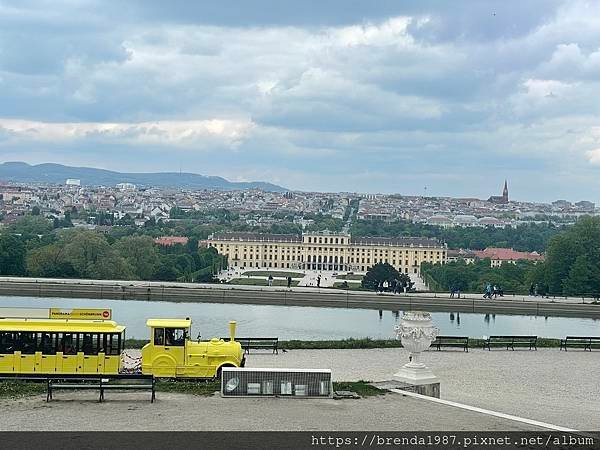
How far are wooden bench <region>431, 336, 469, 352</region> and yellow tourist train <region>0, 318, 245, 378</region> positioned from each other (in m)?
7.45

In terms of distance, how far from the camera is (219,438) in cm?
983

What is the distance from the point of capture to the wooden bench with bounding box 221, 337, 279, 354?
1931 centimetres

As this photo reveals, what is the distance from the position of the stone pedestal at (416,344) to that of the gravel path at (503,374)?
1.51 ft

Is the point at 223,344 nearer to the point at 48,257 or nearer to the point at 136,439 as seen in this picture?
the point at 136,439

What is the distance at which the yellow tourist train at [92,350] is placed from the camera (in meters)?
14.1

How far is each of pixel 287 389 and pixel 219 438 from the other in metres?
2.80

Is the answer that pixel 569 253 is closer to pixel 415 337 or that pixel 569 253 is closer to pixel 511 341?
pixel 511 341

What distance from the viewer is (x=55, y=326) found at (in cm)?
1432

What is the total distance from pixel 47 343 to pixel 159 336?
1.94m

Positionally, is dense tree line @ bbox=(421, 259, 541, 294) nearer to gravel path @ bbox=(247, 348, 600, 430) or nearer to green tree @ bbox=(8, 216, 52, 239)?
gravel path @ bbox=(247, 348, 600, 430)

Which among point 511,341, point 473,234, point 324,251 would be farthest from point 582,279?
point 473,234

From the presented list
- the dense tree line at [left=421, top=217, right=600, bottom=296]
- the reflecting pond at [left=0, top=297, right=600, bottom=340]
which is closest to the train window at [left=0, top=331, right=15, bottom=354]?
the reflecting pond at [left=0, top=297, right=600, bottom=340]

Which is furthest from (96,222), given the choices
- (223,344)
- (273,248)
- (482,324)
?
(223,344)

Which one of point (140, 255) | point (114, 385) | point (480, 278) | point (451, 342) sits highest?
point (140, 255)
